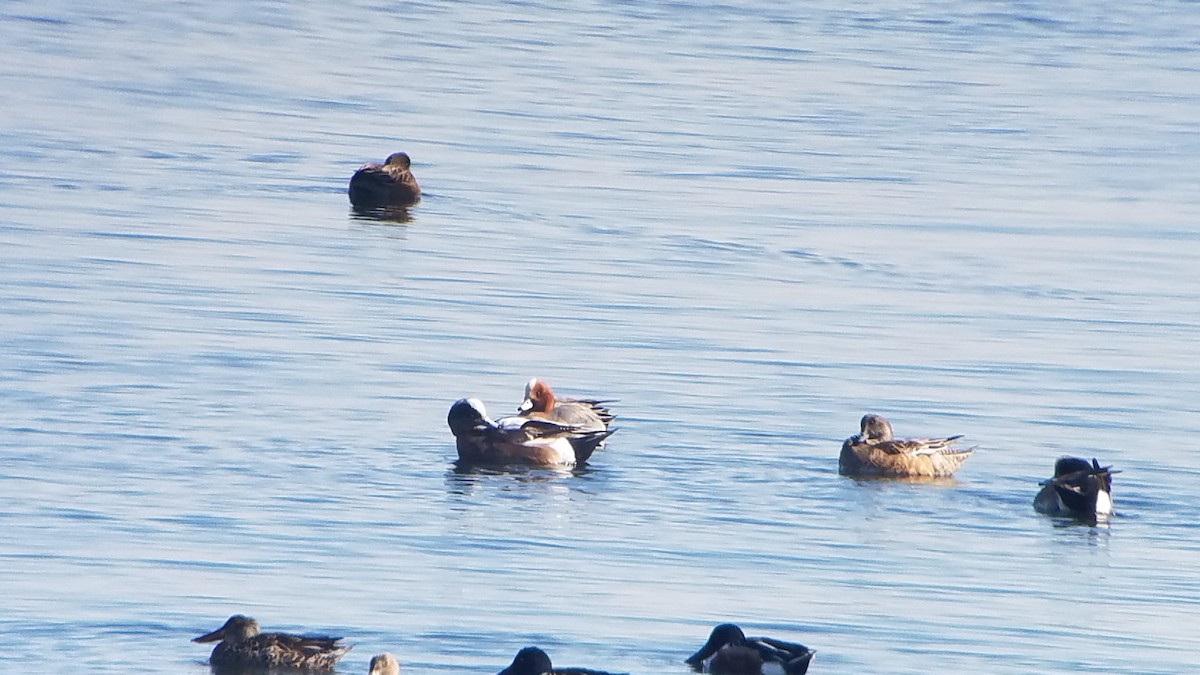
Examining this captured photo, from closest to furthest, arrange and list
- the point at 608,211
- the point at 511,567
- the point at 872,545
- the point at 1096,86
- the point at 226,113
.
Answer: the point at 511,567 → the point at 872,545 → the point at 608,211 → the point at 226,113 → the point at 1096,86

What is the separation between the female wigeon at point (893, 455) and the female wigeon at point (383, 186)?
1044 centimetres

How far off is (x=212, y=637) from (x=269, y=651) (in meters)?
0.37

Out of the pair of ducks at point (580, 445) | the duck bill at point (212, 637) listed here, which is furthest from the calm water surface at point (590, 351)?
the pair of ducks at point (580, 445)

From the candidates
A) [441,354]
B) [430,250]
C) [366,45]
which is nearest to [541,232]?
[430,250]

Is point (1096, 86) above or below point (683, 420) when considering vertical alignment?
above

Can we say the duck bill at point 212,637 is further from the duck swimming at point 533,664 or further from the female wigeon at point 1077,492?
the female wigeon at point 1077,492

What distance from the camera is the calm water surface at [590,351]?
1216cm

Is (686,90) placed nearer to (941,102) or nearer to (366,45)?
(941,102)

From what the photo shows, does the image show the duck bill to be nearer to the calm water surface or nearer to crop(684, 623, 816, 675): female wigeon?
the calm water surface

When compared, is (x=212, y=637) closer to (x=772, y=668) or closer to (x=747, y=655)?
(x=747, y=655)

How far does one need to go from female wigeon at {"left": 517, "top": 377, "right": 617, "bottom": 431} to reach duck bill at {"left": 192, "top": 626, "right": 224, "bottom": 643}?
5.11m

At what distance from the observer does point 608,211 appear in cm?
2539

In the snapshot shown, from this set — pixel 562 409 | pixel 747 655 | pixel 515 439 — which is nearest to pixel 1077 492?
pixel 562 409

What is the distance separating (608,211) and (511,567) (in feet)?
42.0
